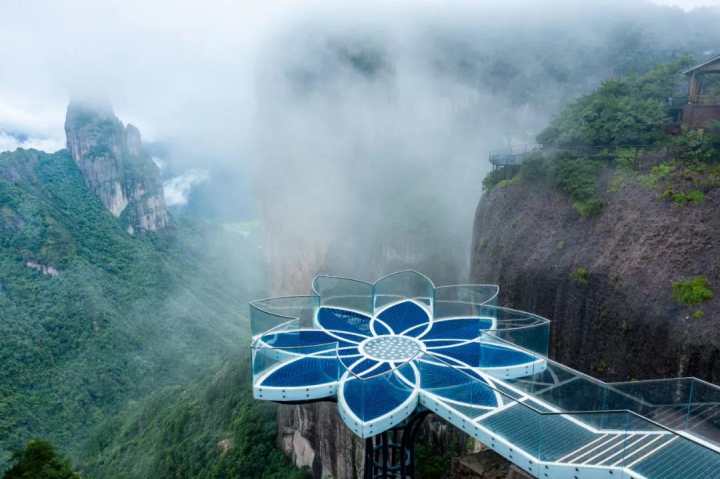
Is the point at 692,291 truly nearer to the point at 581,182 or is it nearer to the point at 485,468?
the point at 581,182

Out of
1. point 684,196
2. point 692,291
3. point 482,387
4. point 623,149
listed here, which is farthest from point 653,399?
point 623,149

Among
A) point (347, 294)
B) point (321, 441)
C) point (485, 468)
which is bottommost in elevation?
point (321, 441)

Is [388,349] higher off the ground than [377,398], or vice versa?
[388,349]

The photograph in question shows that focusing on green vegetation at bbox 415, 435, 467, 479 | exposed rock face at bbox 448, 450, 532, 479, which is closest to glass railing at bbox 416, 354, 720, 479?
exposed rock face at bbox 448, 450, 532, 479

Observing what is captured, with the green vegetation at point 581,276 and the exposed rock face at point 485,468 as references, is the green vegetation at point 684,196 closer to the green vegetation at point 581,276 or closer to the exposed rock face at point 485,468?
the green vegetation at point 581,276

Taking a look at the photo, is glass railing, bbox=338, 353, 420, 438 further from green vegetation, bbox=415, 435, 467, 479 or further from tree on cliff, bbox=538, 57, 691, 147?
tree on cliff, bbox=538, 57, 691, 147
